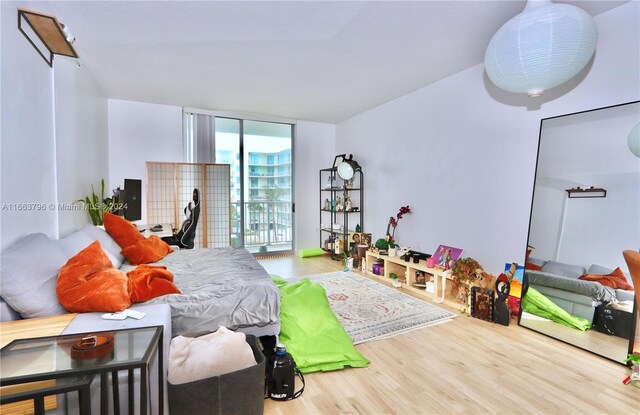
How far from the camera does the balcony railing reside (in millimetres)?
5547

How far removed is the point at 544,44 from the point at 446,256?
235 cm

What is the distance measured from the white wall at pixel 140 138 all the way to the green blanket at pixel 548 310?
5.10 metres

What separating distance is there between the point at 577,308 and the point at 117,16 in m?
4.42

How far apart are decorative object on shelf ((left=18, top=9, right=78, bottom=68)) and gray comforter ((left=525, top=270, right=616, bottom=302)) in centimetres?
406

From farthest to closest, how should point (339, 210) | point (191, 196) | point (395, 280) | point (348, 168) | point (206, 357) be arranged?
point (339, 210) < point (348, 168) < point (191, 196) < point (395, 280) < point (206, 357)

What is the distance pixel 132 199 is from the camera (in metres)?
4.05

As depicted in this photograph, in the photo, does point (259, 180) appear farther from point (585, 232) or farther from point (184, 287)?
point (585, 232)

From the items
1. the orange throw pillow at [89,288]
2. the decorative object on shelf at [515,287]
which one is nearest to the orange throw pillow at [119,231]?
the orange throw pillow at [89,288]

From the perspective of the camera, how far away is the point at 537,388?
1.86 m

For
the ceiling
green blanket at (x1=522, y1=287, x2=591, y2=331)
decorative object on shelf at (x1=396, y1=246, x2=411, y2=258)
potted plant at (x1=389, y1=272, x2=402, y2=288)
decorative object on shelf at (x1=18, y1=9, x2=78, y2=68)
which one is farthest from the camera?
decorative object on shelf at (x1=396, y1=246, x2=411, y2=258)

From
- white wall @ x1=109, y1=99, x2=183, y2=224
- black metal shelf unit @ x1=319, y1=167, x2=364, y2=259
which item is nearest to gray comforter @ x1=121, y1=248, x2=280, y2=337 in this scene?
white wall @ x1=109, y1=99, x2=183, y2=224

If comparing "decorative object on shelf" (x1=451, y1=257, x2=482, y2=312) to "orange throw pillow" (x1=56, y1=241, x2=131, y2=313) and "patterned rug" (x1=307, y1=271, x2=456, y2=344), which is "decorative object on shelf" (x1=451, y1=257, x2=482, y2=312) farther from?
"orange throw pillow" (x1=56, y1=241, x2=131, y2=313)

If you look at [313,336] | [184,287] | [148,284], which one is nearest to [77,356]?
[148,284]

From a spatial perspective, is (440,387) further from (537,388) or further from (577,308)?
(577,308)
